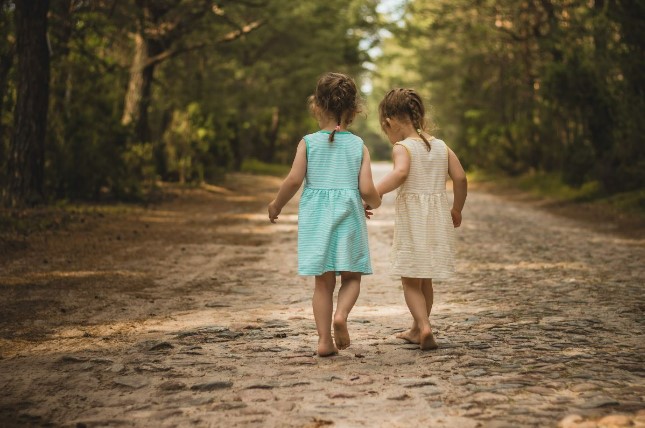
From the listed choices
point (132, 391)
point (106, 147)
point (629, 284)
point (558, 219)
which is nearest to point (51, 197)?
point (106, 147)

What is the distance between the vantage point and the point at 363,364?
5.16 meters

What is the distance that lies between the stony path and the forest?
1.63 meters

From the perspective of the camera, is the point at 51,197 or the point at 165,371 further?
the point at 51,197

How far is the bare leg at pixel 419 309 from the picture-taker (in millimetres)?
5484

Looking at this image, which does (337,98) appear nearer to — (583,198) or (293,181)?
(293,181)

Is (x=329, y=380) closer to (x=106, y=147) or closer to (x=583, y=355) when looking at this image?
(x=583, y=355)

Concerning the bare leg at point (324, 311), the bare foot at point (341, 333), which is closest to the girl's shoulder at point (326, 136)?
the bare leg at point (324, 311)

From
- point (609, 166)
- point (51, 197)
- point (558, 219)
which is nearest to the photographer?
point (51, 197)

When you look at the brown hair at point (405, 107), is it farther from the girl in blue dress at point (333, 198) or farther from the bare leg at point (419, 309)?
the bare leg at point (419, 309)

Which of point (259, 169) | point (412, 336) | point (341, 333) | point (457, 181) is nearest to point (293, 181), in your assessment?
point (341, 333)

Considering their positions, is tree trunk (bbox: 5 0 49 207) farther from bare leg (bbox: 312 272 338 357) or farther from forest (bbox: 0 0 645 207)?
bare leg (bbox: 312 272 338 357)

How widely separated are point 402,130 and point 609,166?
14864mm

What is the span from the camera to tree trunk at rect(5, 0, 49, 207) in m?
14.3

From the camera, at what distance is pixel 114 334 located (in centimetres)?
612
